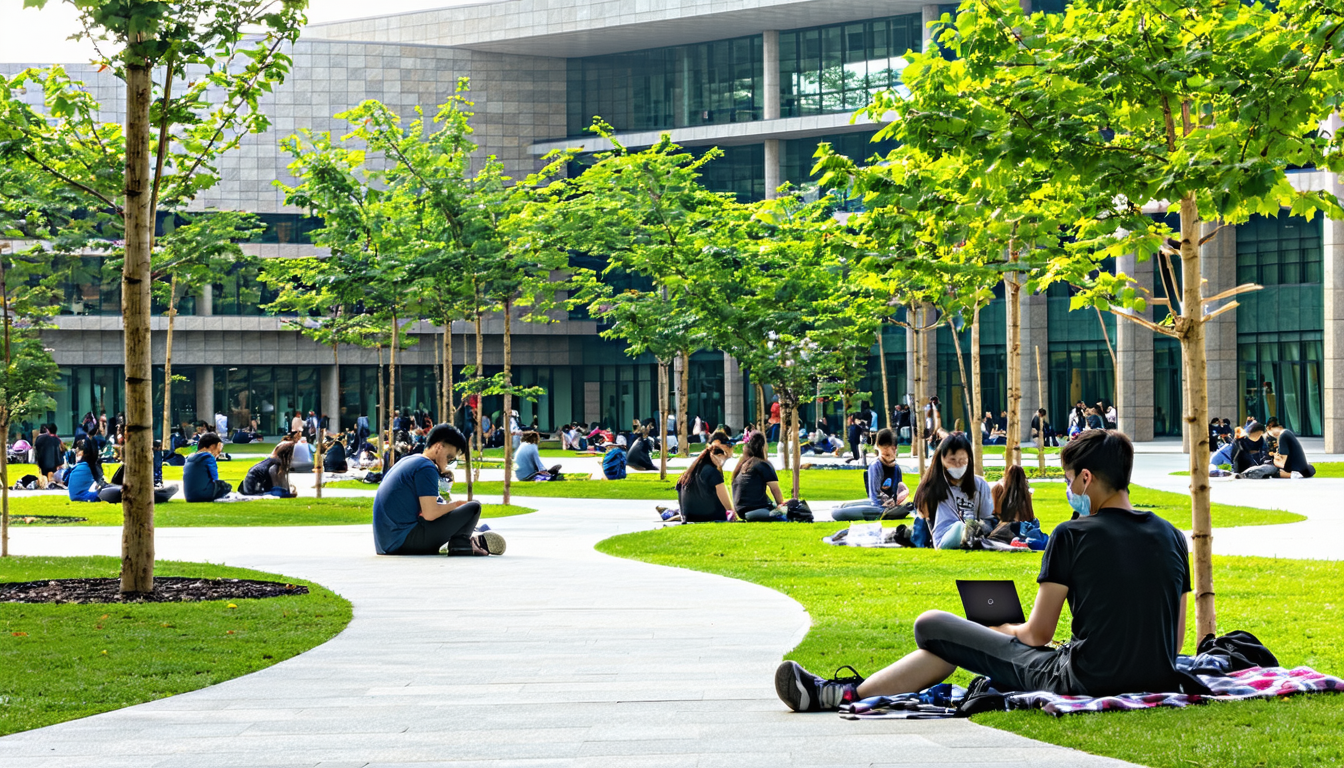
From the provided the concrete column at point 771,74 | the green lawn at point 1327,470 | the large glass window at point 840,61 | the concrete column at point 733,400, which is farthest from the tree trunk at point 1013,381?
the concrete column at point 733,400

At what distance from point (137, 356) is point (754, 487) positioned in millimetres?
9308

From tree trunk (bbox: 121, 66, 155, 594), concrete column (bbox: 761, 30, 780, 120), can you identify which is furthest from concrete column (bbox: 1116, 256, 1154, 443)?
tree trunk (bbox: 121, 66, 155, 594)

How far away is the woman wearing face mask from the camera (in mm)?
14648

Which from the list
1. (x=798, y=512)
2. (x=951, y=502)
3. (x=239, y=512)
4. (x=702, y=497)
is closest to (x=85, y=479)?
(x=239, y=512)

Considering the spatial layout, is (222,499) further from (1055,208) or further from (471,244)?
(1055,208)

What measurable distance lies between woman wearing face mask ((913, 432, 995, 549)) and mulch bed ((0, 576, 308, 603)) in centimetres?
646

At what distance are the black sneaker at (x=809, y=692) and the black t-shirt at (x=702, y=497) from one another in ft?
38.7

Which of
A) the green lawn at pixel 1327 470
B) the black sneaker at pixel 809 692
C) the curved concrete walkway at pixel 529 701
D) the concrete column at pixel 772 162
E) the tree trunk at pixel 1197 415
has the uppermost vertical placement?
the concrete column at pixel 772 162

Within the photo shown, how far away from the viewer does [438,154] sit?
2484 cm

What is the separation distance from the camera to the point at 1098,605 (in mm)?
6289

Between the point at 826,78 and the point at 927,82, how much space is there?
170 feet

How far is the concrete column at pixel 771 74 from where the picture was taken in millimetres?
59969

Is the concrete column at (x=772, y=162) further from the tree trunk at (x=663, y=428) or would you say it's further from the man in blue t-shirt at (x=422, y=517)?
the man in blue t-shirt at (x=422, y=517)

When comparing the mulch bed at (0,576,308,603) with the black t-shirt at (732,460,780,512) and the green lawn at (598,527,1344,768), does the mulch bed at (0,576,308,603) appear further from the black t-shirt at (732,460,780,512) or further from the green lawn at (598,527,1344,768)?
the black t-shirt at (732,460,780,512)
